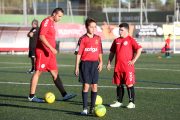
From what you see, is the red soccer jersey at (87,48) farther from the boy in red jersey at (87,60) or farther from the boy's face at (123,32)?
the boy's face at (123,32)

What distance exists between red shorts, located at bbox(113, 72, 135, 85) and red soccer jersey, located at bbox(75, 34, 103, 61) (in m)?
0.82

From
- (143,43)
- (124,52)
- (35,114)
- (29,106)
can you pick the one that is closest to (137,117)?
(124,52)

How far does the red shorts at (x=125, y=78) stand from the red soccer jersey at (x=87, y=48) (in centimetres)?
82

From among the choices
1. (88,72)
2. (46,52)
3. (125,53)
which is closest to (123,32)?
(125,53)

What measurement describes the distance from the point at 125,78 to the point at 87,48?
42.7 inches

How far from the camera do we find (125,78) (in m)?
6.05

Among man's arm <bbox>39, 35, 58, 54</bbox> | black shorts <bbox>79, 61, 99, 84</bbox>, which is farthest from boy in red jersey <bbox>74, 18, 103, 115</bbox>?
man's arm <bbox>39, 35, 58, 54</bbox>

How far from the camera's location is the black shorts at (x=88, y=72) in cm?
549

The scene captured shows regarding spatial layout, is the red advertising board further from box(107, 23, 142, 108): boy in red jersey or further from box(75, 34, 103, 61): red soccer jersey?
box(75, 34, 103, 61): red soccer jersey

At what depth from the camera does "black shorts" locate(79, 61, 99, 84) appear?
18.0 feet

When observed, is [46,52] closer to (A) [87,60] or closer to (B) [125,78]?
(A) [87,60]

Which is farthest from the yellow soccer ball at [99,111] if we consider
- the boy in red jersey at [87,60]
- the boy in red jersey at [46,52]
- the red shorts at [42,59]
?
the red shorts at [42,59]

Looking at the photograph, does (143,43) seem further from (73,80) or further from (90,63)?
(90,63)

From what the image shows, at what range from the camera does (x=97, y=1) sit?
6875 centimetres
